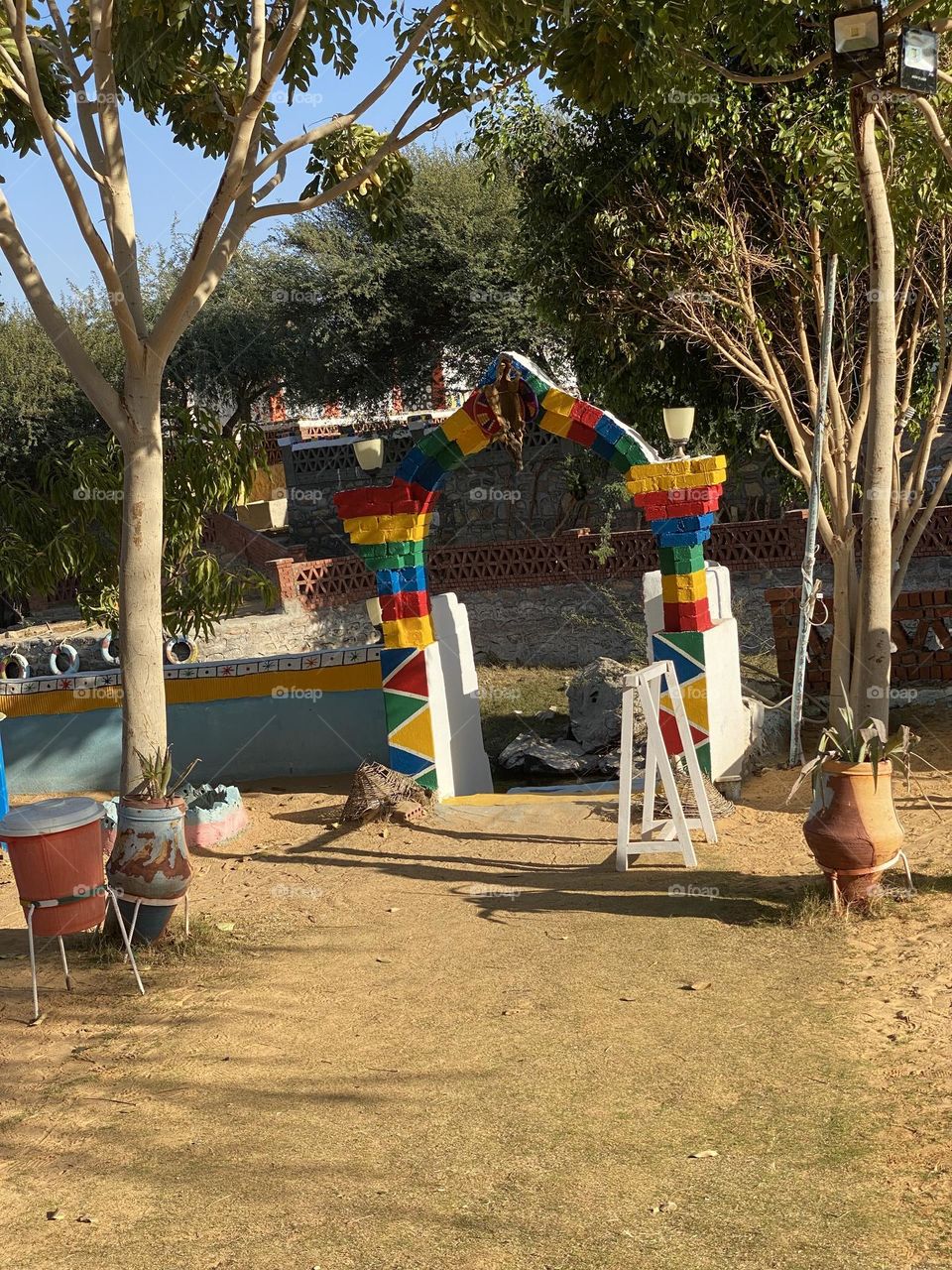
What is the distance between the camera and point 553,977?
22.4 ft

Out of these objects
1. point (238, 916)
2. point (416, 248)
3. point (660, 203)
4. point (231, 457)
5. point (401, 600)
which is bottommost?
point (238, 916)

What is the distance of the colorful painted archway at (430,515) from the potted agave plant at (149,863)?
4004 mm

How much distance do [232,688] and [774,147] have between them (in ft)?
25.2

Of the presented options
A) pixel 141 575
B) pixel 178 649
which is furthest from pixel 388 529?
pixel 178 649

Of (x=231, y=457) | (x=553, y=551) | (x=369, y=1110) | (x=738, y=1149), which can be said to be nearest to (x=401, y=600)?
(x=231, y=457)

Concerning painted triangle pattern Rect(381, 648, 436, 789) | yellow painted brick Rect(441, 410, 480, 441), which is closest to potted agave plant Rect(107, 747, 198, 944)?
painted triangle pattern Rect(381, 648, 436, 789)

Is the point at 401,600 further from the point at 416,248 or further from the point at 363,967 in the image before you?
the point at 416,248

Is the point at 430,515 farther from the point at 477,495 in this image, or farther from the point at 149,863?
the point at 477,495

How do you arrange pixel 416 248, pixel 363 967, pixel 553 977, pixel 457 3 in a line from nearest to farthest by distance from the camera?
1. pixel 553 977
2. pixel 363 967
3. pixel 457 3
4. pixel 416 248

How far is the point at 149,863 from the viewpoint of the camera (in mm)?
7402

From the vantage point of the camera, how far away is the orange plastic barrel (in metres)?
6.72

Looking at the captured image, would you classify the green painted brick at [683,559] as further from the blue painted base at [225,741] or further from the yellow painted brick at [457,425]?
the blue painted base at [225,741]

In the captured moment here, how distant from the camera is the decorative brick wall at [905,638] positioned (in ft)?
47.1

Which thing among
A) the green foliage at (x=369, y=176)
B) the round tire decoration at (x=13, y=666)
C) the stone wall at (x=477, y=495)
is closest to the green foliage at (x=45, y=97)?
the green foliage at (x=369, y=176)
